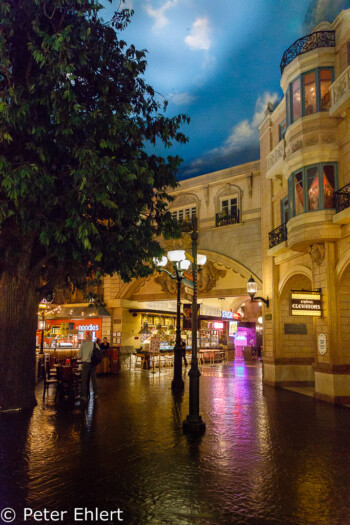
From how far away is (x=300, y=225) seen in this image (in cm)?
1336

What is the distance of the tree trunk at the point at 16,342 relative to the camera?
10.3m

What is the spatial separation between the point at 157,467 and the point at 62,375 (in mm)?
7389

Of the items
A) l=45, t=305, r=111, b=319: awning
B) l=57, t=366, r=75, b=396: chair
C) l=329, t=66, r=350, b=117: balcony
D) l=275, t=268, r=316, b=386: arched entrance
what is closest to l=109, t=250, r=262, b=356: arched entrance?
l=45, t=305, r=111, b=319: awning

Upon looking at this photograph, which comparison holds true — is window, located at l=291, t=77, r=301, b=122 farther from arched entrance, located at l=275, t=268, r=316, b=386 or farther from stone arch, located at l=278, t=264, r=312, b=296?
arched entrance, located at l=275, t=268, r=316, b=386

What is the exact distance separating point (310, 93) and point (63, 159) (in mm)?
9205

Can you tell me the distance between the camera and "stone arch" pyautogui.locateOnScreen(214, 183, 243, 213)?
22047 millimetres

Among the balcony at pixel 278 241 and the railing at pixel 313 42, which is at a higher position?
the railing at pixel 313 42

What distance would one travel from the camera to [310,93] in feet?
46.0

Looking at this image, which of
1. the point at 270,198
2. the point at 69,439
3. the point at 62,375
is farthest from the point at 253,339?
the point at 69,439

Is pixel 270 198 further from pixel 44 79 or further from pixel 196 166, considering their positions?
pixel 196 166

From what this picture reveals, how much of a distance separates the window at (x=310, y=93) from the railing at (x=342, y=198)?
3103mm

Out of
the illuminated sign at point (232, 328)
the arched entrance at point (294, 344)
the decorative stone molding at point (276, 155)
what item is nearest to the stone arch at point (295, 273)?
the arched entrance at point (294, 344)

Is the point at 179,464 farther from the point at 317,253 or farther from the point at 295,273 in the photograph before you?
the point at 295,273

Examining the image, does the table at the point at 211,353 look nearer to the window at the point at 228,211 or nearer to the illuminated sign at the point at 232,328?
the illuminated sign at the point at 232,328
